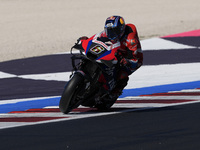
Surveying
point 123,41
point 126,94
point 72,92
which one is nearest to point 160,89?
point 126,94

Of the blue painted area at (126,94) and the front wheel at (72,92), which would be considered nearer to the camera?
the front wheel at (72,92)

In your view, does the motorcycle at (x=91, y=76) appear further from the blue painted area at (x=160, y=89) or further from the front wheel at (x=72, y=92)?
the blue painted area at (x=160, y=89)

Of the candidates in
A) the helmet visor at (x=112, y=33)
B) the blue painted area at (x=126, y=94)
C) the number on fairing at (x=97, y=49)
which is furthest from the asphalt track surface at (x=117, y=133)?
the blue painted area at (x=126, y=94)

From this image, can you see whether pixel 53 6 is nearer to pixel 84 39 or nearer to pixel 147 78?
pixel 147 78

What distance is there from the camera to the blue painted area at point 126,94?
29.6 ft

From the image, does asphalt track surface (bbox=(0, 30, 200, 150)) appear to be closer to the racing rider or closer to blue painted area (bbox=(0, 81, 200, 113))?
the racing rider

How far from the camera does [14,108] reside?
8.94m

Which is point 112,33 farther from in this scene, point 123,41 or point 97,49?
point 97,49

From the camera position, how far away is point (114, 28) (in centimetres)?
810

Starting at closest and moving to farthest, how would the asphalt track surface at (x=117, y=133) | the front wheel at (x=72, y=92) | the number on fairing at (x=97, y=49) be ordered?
1. the asphalt track surface at (x=117, y=133)
2. the front wheel at (x=72, y=92)
3. the number on fairing at (x=97, y=49)

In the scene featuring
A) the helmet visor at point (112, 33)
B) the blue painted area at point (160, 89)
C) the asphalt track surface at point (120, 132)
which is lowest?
the blue painted area at point (160, 89)

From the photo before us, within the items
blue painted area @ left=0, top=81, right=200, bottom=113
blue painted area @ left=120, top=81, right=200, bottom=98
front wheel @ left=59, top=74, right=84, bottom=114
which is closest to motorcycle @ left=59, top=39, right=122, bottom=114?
front wheel @ left=59, top=74, right=84, bottom=114

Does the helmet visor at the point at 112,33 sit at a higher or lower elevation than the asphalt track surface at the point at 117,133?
higher

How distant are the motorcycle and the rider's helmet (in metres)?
0.17
